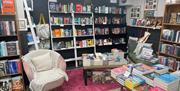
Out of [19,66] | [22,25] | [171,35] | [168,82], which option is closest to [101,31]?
[171,35]

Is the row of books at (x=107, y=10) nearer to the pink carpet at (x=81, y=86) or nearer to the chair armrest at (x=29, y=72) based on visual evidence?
the pink carpet at (x=81, y=86)

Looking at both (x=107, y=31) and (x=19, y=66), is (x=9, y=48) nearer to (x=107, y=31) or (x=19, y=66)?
(x=19, y=66)

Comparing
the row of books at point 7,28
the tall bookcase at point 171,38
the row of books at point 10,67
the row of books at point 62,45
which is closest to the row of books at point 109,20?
the row of books at point 62,45

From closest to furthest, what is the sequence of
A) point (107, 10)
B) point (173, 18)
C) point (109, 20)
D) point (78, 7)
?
point (173, 18) < point (78, 7) < point (107, 10) < point (109, 20)

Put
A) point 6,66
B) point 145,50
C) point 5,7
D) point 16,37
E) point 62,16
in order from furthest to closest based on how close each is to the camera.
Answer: point 62,16
point 145,50
point 16,37
point 6,66
point 5,7

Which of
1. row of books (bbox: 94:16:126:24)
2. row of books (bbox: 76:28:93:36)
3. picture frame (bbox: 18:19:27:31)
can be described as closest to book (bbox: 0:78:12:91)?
picture frame (bbox: 18:19:27:31)

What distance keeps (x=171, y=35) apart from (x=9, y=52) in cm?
337

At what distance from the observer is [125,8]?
15.4 ft

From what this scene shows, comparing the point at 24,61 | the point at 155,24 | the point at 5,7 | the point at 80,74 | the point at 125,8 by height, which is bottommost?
the point at 80,74

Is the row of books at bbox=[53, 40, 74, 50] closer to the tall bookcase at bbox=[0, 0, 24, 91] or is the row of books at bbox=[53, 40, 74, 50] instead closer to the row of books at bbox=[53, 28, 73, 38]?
the row of books at bbox=[53, 28, 73, 38]

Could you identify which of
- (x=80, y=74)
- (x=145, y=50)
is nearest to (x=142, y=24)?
(x=145, y=50)

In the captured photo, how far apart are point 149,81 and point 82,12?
2641mm

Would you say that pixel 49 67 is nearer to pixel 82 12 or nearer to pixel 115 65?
pixel 115 65

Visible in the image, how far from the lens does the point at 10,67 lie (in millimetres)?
2693
